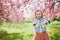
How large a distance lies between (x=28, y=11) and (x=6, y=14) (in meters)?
0.24

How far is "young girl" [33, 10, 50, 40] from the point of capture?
2.13 m

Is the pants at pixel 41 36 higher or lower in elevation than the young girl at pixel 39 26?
lower

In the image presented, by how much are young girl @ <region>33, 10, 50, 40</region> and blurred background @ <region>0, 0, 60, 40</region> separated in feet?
0.12

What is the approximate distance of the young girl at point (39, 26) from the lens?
6.98 ft

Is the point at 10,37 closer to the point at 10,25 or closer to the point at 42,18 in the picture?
the point at 10,25

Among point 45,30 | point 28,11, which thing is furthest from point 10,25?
point 45,30

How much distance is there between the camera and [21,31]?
2.16 meters

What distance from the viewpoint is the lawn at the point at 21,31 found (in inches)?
84.7

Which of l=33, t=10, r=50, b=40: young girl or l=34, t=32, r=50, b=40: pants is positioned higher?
l=33, t=10, r=50, b=40: young girl

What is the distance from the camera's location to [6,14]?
2.18 m

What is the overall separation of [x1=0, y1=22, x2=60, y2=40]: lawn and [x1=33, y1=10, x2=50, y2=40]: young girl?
0.04 m

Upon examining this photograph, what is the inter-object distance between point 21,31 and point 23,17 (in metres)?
0.15

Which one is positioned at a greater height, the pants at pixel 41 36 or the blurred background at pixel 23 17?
the blurred background at pixel 23 17

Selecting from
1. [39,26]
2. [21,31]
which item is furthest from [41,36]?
[21,31]
